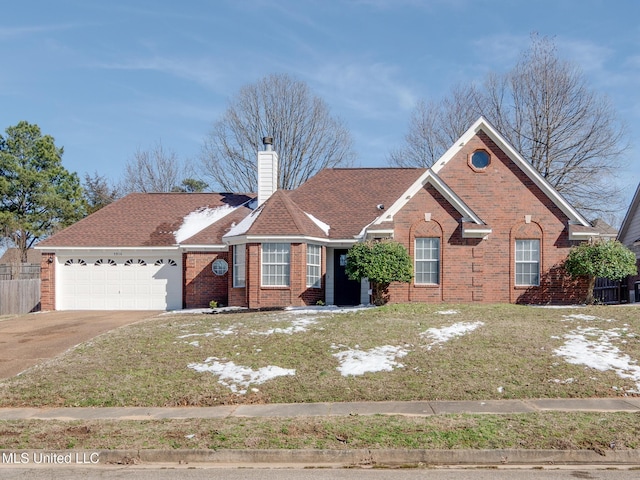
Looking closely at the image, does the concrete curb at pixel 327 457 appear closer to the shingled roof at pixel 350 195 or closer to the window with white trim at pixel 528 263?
the window with white trim at pixel 528 263

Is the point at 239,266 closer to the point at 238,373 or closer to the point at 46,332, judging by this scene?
the point at 46,332

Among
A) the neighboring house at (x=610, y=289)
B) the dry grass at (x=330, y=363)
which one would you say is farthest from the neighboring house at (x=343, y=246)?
the neighboring house at (x=610, y=289)

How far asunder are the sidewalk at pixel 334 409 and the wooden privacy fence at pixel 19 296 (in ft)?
53.1

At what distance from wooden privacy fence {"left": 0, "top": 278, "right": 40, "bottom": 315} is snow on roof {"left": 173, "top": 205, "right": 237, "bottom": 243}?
728 cm

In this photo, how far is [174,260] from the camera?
23.9 metres

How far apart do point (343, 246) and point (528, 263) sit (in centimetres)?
667

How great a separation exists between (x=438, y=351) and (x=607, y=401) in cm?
348

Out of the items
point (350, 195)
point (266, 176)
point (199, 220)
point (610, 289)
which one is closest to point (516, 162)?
point (350, 195)

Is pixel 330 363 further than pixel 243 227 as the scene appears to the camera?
No

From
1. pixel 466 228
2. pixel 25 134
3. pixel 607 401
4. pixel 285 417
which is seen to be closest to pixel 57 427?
pixel 285 417

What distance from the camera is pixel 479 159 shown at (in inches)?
819

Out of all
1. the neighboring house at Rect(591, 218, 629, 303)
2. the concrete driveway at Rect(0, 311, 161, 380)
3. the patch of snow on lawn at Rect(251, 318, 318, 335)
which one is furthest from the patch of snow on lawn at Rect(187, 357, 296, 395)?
the neighboring house at Rect(591, 218, 629, 303)

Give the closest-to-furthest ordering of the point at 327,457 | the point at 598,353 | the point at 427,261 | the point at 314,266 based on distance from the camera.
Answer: the point at 327,457
the point at 598,353
the point at 427,261
the point at 314,266

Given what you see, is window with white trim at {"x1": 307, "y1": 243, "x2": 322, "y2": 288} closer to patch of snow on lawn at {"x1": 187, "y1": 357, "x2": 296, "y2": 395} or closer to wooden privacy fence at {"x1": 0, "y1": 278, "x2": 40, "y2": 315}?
patch of snow on lawn at {"x1": 187, "y1": 357, "x2": 296, "y2": 395}
